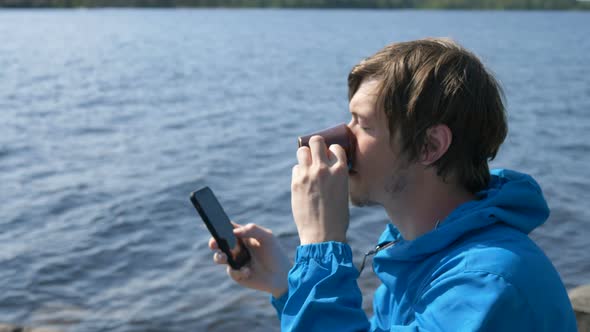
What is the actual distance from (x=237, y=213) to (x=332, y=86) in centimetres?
1562

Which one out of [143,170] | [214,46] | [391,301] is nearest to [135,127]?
[143,170]

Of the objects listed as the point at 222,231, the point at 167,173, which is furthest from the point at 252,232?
the point at 167,173

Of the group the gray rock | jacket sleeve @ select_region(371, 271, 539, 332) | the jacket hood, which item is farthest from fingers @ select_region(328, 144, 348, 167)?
the gray rock

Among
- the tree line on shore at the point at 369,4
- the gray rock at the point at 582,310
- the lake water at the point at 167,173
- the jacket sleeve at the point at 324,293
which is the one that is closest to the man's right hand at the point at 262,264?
the jacket sleeve at the point at 324,293

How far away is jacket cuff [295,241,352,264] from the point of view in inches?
105

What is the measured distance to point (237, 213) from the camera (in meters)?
10.6

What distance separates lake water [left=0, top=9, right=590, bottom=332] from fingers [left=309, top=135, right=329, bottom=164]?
2.87ft

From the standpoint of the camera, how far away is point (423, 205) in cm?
288

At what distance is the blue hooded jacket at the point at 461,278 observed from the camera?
234cm

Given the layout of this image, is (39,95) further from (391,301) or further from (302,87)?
(391,301)

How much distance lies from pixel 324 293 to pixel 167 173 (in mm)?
10737

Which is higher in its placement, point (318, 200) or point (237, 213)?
point (318, 200)

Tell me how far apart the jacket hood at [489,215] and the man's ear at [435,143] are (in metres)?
0.22

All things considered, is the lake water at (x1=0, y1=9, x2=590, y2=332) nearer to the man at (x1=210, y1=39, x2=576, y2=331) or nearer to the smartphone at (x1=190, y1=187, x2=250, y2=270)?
the man at (x1=210, y1=39, x2=576, y2=331)
